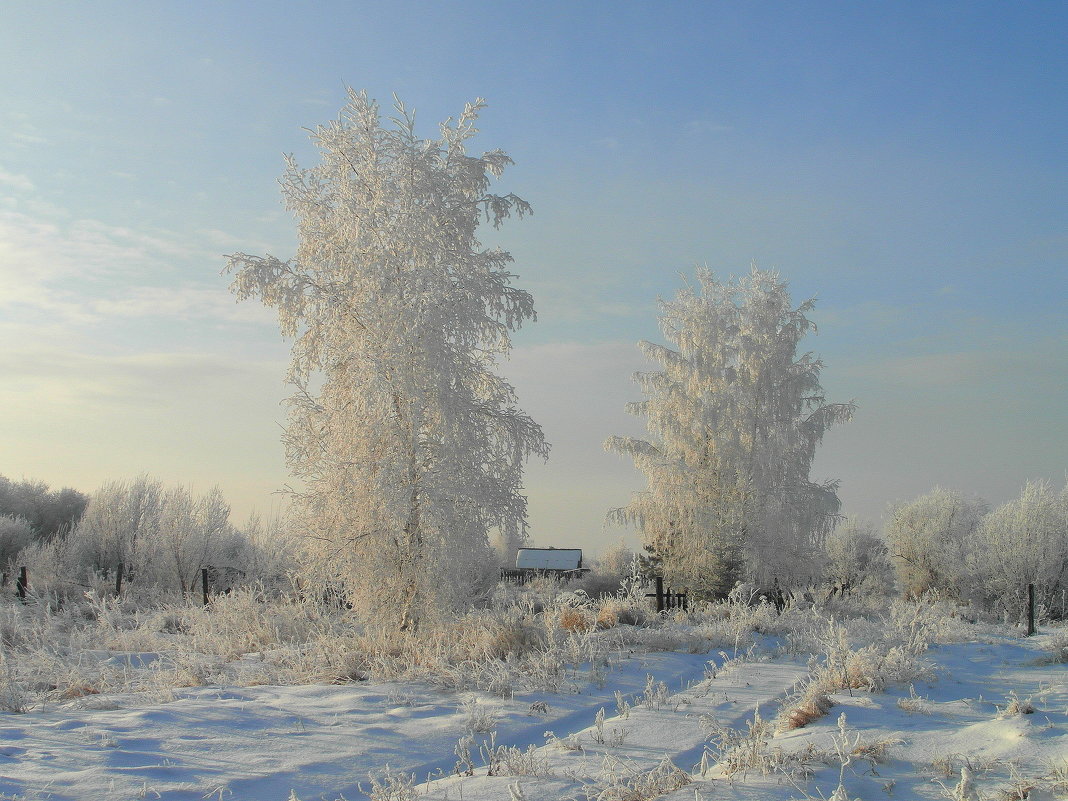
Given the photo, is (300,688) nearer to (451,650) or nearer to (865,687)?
(451,650)

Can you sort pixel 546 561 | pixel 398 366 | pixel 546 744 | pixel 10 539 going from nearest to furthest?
pixel 546 744 → pixel 398 366 → pixel 10 539 → pixel 546 561

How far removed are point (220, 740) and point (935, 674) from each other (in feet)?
22.3

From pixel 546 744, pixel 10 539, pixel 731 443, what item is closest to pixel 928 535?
pixel 731 443

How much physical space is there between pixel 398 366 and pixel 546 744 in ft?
18.5

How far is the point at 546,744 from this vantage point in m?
5.56

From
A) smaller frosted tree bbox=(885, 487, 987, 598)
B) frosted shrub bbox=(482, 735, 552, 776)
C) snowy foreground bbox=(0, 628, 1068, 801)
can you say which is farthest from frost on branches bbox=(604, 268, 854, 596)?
frosted shrub bbox=(482, 735, 552, 776)

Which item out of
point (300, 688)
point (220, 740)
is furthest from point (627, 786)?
point (300, 688)

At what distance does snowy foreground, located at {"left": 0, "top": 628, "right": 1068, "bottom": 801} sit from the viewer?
14.1ft

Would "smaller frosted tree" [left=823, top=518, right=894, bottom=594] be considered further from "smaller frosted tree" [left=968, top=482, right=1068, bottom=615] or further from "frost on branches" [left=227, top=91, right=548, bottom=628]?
"frost on branches" [left=227, top=91, right=548, bottom=628]

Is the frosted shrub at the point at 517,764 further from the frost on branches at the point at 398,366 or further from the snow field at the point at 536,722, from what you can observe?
the frost on branches at the point at 398,366

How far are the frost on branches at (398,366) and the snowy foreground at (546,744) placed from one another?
2662 millimetres

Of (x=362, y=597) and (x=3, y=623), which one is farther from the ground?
(x=362, y=597)

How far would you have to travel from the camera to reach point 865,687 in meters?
6.73

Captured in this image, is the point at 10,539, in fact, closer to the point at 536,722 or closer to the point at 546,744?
the point at 536,722
